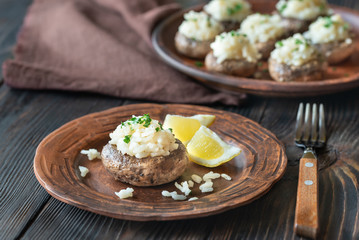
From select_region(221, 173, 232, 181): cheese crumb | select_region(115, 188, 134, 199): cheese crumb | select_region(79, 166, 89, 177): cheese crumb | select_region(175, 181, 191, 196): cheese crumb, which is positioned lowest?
select_region(79, 166, 89, 177): cheese crumb

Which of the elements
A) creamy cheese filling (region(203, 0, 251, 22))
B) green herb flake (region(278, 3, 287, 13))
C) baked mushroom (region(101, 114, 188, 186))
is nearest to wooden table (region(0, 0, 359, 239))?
baked mushroom (region(101, 114, 188, 186))

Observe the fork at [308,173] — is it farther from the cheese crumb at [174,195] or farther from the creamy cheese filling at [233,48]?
the creamy cheese filling at [233,48]

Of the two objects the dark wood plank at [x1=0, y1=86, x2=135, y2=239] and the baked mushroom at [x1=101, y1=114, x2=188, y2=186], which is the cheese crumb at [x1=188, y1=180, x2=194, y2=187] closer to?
the baked mushroom at [x1=101, y1=114, x2=188, y2=186]

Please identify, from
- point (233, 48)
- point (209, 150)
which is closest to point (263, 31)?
point (233, 48)

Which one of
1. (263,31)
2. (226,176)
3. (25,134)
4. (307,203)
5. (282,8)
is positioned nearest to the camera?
(307,203)

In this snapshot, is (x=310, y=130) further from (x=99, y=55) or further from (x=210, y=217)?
(x=99, y=55)
